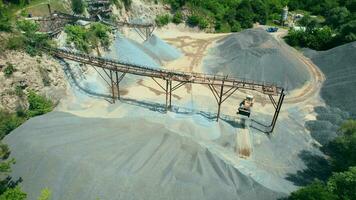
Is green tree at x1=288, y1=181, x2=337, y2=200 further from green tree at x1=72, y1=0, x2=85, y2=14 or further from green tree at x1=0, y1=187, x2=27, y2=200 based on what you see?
green tree at x1=72, y1=0, x2=85, y2=14

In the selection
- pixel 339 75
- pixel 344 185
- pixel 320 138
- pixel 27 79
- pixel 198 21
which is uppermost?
pixel 198 21

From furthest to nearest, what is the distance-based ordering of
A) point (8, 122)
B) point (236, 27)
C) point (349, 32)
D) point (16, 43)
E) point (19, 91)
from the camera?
1. point (236, 27)
2. point (349, 32)
3. point (16, 43)
4. point (19, 91)
5. point (8, 122)

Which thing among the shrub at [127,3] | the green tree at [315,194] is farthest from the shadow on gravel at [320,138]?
the shrub at [127,3]

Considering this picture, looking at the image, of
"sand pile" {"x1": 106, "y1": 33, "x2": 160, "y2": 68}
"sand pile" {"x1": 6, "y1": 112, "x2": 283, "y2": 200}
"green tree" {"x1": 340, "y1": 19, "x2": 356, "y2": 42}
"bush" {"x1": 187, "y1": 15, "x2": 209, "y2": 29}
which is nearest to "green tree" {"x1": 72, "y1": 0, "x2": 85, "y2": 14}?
"sand pile" {"x1": 106, "y1": 33, "x2": 160, "y2": 68}

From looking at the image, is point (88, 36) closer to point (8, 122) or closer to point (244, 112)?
point (8, 122)

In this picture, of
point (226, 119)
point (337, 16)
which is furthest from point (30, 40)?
point (337, 16)

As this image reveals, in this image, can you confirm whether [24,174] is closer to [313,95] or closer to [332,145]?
[332,145]
